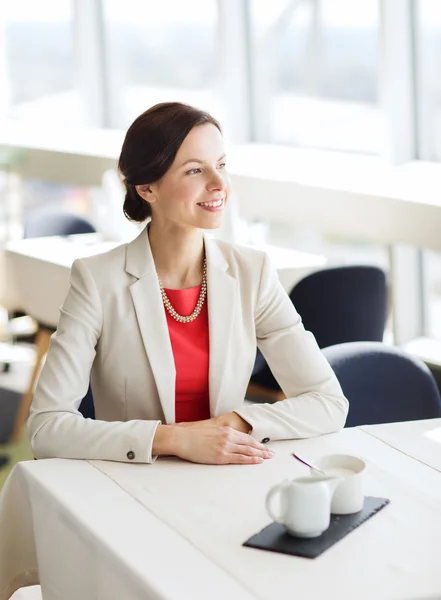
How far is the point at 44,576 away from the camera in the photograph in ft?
6.06

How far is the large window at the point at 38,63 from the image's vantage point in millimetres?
6621

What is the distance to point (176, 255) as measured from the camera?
2.30 m

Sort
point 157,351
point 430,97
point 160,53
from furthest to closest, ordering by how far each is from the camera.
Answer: point 160,53 → point 430,97 → point 157,351

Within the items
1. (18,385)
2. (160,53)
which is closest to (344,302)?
(18,385)

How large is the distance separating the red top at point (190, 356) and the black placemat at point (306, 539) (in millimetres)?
691

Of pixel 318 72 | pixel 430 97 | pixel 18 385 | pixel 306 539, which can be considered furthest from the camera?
pixel 18 385

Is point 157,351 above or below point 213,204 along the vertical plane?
below

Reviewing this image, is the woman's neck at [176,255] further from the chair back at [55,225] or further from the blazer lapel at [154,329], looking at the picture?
the chair back at [55,225]

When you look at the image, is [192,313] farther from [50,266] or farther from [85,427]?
[50,266]

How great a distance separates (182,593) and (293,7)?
13.0 feet

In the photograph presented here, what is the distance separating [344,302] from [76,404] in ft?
4.49

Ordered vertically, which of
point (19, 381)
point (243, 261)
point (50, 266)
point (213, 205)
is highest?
point (213, 205)

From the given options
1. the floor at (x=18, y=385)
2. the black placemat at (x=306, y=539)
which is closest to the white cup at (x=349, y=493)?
the black placemat at (x=306, y=539)

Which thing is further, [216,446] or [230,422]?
[230,422]
